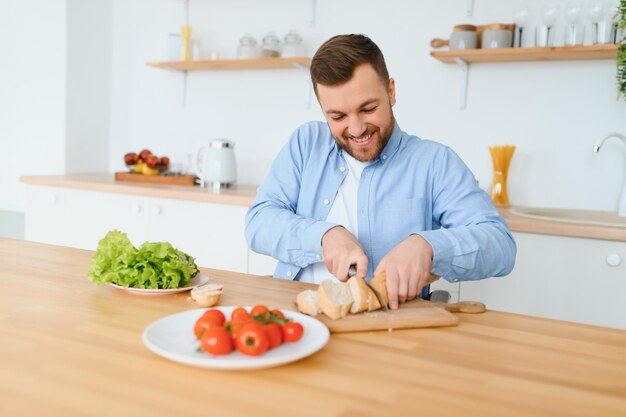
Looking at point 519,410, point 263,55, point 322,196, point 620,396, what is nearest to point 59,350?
point 519,410

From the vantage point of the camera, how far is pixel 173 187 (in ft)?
10.1

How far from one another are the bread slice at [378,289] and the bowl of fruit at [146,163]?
236 cm

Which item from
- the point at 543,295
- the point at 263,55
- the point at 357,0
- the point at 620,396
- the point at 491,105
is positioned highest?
the point at 357,0

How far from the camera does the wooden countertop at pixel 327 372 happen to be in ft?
2.53

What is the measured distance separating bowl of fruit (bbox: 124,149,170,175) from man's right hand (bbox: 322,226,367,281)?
211 cm

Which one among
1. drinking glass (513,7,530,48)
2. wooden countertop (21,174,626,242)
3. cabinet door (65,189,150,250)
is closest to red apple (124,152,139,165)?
wooden countertop (21,174,626,242)

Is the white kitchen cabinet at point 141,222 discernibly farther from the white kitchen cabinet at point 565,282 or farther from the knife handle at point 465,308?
the knife handle at point 465,308

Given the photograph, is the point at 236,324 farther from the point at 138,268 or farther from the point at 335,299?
the point at 138,268

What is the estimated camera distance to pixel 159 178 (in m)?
3.24

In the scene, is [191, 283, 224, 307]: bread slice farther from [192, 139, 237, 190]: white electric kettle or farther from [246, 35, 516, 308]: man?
[192, 139, 237, 190]: white electric kettle

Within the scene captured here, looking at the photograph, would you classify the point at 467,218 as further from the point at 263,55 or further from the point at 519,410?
the point at 263,55

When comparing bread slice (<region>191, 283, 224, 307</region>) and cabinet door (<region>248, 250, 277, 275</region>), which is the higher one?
bread slice (<region>191, 283, 224, 307</region>)

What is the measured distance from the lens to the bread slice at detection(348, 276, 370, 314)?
115 centimetres

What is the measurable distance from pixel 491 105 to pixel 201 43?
169 cm
